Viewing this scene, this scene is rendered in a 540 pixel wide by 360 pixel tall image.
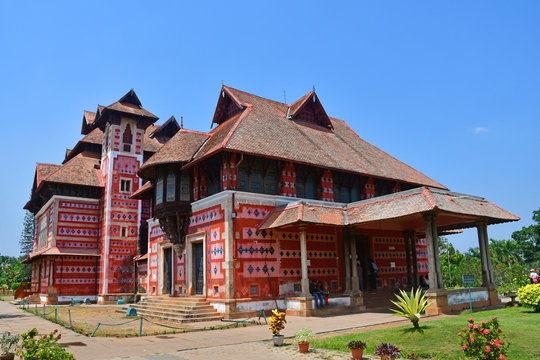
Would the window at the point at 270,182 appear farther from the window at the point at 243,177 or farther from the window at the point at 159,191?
the window at the point at 159,191

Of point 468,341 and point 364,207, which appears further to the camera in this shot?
point 364,207

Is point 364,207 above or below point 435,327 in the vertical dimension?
above

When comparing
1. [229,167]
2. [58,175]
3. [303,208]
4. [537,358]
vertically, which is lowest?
[537,358]

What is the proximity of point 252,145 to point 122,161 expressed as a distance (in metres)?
17.9

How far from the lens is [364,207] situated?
19188 mm

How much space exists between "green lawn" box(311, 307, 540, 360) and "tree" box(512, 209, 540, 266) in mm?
55089

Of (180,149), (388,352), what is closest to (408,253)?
(180,149)

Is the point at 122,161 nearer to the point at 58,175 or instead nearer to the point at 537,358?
the point at 58,175

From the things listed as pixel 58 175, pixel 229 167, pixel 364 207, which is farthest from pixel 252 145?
pixel 58 175

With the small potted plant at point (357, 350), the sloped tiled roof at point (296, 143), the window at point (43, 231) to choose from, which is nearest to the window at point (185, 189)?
the sloped tiled roof at point (296, 143)

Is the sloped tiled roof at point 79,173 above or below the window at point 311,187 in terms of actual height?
above

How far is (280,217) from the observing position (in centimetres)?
1866

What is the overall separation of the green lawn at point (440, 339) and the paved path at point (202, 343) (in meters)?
1.71

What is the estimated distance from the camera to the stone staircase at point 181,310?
17625mm
